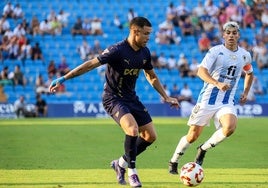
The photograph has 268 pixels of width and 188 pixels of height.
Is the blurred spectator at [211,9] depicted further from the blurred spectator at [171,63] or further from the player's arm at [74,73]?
the player's arm at [74,73]

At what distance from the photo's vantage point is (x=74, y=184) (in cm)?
1141

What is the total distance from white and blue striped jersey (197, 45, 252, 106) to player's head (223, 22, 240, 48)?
0.42 feet

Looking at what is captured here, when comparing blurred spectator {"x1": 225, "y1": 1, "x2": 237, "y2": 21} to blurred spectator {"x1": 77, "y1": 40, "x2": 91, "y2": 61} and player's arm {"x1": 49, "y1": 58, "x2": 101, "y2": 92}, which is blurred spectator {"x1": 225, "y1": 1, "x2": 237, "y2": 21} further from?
player's arm {"x1": 49, "y1": 58, "x2": 101, "y2": 92}

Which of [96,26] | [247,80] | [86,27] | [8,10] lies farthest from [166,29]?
[247,80]

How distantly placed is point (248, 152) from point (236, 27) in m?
5.29

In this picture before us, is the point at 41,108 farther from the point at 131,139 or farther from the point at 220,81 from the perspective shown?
the point at 131,139

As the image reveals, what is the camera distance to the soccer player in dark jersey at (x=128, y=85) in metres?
11.1

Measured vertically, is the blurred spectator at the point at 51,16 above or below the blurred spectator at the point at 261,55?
above

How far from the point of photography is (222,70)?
12.8 meters

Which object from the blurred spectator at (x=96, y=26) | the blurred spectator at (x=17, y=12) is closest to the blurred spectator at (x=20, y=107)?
the blurred spectator at (x=17, y=12)

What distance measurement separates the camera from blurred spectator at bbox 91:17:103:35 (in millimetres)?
40312

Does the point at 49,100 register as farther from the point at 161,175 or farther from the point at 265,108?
the point at 161,175

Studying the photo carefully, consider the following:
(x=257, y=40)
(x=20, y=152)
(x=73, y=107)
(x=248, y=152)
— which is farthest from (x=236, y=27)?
(x=257, y=40)

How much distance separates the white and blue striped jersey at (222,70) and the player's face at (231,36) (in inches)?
5.3
